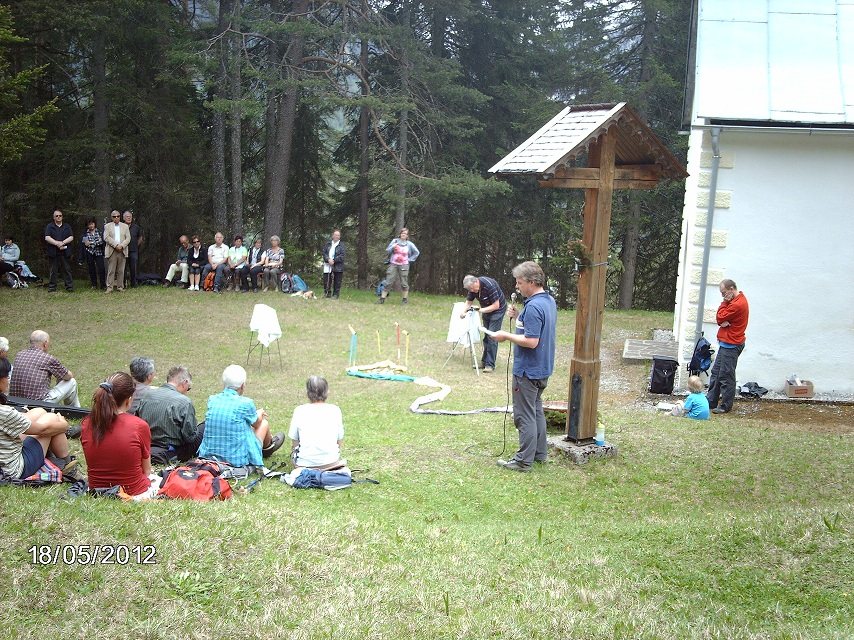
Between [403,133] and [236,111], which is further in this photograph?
[403,133]

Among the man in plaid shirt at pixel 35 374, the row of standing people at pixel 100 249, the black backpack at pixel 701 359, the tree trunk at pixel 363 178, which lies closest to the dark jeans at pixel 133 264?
the row of standing people at pixel 100 249

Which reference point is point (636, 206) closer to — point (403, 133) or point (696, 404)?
point (403, 133)

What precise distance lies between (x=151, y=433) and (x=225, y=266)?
41.4ft

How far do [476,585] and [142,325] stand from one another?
1148cm

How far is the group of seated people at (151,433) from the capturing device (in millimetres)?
5469

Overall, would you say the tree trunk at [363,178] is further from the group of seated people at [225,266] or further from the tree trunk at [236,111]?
the group of seated people at [225,266]

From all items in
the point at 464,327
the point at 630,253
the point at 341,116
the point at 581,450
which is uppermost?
the point at 341,116

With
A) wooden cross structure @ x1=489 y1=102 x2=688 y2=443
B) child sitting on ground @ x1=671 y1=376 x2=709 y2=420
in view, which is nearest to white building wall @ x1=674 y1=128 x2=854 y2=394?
child sitting on ground @ x1=671 y1=376 x2=709 y2=420

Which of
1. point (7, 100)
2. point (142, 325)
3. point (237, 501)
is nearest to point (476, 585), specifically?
Answer: point (237, 501)

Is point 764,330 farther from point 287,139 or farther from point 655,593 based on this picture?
point 287,139

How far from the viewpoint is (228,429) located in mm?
6695

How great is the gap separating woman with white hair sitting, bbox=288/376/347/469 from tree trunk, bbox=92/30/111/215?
16.0 m
